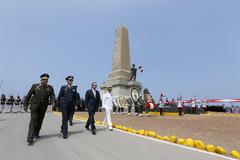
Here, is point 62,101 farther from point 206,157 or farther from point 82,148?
point 206,157

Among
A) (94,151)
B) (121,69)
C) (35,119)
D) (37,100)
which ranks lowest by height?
(94,151)

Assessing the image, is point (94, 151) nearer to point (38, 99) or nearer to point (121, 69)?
point (38, 99)

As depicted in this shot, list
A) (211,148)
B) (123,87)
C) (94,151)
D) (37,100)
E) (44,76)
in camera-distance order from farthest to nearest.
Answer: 1. (123,87)
2. (44,76)
3. (37,100)
4. (211,148)
5. (94,151)

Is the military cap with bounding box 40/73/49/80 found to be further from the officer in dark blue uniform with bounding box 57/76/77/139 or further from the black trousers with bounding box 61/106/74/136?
the black trousers with bounding box 61/106/74/136

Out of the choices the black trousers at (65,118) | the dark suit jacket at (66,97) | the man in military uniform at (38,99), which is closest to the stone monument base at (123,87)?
the dark suit jacket at (66,97)

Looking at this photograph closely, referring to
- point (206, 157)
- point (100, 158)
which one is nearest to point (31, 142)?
point (100, 158)

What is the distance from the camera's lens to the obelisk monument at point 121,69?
100ft

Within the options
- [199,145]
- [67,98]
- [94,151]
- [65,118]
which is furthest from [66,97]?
[199,145]

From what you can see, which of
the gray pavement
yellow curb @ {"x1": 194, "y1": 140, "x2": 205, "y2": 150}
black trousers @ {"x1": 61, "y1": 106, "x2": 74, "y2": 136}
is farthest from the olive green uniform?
yellow curb @ {"x1": 194, "y1": 140, "x2": 205, "y2": 150}

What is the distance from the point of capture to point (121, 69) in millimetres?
31328

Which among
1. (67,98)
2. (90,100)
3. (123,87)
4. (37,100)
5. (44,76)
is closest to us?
(37,100)

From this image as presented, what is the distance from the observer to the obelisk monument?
30.5 m

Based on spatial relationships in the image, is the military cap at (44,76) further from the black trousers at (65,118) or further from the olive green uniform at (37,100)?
the black trousers at (65,118)

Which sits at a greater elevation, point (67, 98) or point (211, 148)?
point (67, 98)
